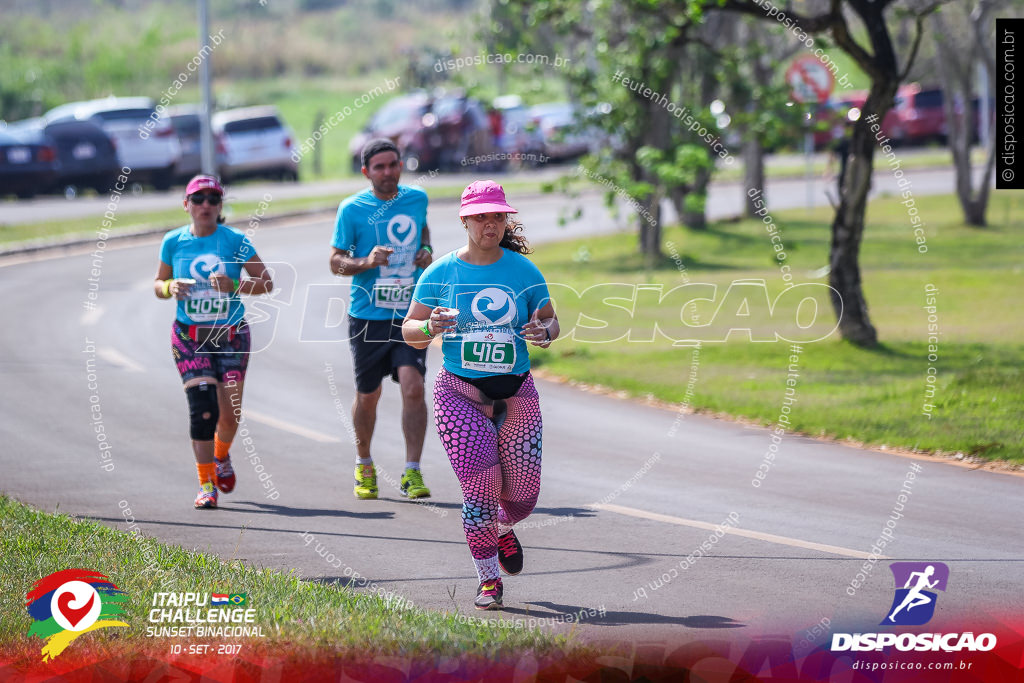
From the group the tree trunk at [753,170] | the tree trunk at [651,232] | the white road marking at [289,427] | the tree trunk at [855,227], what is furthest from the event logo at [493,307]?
the tree trunk at [753,170]

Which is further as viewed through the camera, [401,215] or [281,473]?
[281,473]

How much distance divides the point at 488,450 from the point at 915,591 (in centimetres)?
225

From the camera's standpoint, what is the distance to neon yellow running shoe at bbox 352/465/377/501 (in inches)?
361

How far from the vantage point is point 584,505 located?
8.97 m

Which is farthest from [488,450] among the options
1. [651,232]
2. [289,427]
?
[651,232]

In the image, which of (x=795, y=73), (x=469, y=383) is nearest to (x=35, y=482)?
(x=469, y=383)

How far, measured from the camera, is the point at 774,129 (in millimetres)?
20359

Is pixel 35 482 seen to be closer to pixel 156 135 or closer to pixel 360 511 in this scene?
pixel 360 511

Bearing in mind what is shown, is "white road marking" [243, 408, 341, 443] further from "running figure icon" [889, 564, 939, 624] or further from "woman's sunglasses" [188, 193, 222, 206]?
"running figure icon" [889, 564, 939, 624]

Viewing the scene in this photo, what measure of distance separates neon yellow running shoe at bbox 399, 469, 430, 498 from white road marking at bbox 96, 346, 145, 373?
5971 millimetres

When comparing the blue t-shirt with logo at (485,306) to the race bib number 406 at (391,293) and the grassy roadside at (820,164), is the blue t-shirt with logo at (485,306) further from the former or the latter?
the grassy roadside at (820,164)

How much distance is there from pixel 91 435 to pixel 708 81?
57.4 feet

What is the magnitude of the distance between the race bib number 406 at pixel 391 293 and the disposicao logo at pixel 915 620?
141 inches

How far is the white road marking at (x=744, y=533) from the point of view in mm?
7660
